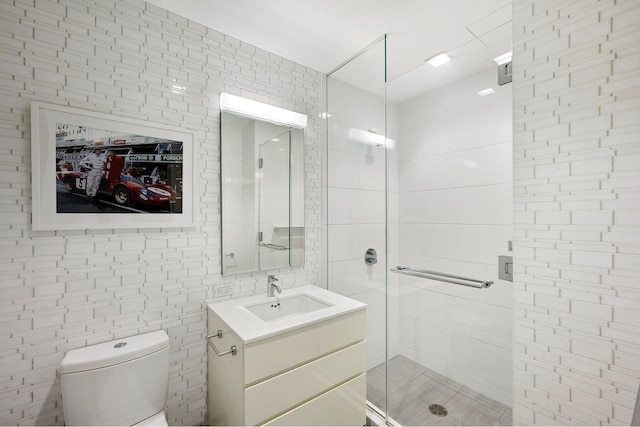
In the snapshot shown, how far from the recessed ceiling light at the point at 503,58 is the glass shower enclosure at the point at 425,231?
0.05m

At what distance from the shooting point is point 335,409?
153 centimetres

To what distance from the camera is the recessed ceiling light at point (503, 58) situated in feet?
4.10

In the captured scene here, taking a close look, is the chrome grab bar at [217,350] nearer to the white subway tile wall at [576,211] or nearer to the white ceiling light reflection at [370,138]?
the white subway tile wall at [576,211]

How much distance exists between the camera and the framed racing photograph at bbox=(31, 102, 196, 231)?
4.02 ft

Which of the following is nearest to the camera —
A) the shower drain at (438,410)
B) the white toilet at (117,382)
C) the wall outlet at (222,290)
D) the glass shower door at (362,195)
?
the white toilet at (117,382)

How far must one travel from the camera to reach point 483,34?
4.68 ft

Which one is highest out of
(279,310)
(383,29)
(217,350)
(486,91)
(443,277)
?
(383,29)

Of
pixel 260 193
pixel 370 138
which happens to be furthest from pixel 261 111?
pixel 370 138

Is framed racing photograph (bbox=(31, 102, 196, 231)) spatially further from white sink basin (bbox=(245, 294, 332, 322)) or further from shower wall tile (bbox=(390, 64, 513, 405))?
shower wall tile (bbox=(390, 64, 513, 405))

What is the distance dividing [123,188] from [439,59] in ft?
6.39

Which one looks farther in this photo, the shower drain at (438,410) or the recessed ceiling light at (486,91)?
the shower drain at (438,410)

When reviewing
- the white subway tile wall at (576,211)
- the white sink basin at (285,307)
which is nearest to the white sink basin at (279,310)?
the white sink basin at (285,307)

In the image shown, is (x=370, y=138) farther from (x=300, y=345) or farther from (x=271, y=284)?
(x=300, y=345)

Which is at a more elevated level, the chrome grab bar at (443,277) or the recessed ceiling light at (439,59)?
the recessed ceiling light at (439,59)
